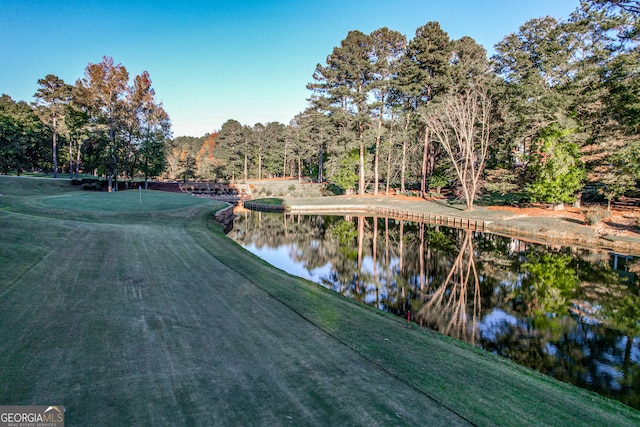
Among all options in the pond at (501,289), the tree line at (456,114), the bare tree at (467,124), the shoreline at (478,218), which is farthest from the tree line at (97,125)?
the bare tree at (467,124)

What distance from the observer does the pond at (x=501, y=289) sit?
910 centimetres

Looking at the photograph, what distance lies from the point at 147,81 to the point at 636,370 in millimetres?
56537

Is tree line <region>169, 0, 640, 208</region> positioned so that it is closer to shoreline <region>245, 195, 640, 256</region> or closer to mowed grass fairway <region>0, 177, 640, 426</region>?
shoreline <region>245, 195, 640, 256</region>

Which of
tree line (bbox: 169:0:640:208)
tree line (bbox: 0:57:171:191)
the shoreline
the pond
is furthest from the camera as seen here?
Answer: tree line (bbox: 0:57:171:191)

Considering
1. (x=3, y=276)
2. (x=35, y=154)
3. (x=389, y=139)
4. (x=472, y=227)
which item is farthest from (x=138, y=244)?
(x=35, y=154)

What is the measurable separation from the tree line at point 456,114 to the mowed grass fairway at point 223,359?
84.0 ft

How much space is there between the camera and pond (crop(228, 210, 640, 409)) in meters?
9.10

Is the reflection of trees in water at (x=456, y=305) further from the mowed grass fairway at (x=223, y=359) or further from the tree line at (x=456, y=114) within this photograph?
Result: the tree line at (x=456, y=114)

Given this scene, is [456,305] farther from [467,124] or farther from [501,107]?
[501,107]

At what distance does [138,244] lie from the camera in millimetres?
13031

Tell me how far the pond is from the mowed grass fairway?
209 cm

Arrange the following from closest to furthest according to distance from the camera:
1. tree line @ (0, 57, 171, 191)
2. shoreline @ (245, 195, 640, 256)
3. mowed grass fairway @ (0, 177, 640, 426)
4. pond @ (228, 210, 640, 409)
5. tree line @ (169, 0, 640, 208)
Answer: mowed grass fairway @ (0, 177, 640, 426) → pond @ (228, 210, 640, 409) → shoreline @ (245, 195, 640, 256) → tree line @ (169, 0, 640, 208) → tree line @ (0, 57, 171, 191)

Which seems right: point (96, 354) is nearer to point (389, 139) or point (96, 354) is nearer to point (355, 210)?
point (355, 210)

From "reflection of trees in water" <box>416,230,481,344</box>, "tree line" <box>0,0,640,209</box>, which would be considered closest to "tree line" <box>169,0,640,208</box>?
"tree line" <box>0,0,640,209</box>
